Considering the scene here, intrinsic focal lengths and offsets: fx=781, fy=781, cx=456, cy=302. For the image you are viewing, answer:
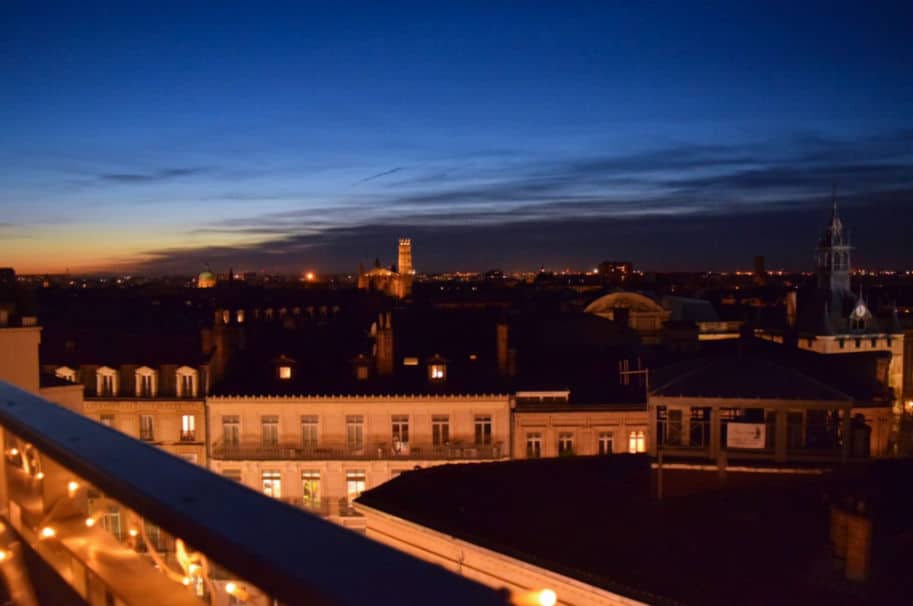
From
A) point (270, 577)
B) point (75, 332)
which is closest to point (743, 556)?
point (270, 577)

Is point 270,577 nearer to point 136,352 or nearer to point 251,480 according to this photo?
point 251,480

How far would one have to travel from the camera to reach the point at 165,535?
202 cm

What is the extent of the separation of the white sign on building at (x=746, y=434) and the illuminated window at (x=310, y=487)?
18.5 m

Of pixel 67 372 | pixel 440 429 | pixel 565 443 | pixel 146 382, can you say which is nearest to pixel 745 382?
pixel 565 443

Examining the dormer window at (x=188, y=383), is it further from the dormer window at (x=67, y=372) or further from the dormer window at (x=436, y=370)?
the dormer window at (x=436, y=370)

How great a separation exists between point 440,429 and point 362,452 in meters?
3.12

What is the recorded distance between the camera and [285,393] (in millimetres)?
30328

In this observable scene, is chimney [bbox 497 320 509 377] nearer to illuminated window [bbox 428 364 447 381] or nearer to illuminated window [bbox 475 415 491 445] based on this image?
illuminated window [bbox 428 364 447 381]

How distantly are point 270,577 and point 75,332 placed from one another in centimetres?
3588

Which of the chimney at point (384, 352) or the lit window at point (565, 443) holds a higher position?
the chimney at point (384, 352)

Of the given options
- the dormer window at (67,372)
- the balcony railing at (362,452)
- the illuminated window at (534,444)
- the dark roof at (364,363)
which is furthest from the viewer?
the dormer window at (67,372)

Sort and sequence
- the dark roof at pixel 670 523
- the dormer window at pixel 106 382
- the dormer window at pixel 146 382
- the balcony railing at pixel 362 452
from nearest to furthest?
1. the dark roof at pixel 670 523
2. the balcony railing at pixel 362 452
3. the dormer window at pixel 146 382
4. the dormer window at pixel 106 382

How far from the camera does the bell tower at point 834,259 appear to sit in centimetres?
6544

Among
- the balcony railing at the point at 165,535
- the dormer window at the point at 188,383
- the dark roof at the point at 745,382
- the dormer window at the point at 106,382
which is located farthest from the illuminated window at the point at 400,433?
the balcony railing at the point at 165,535
